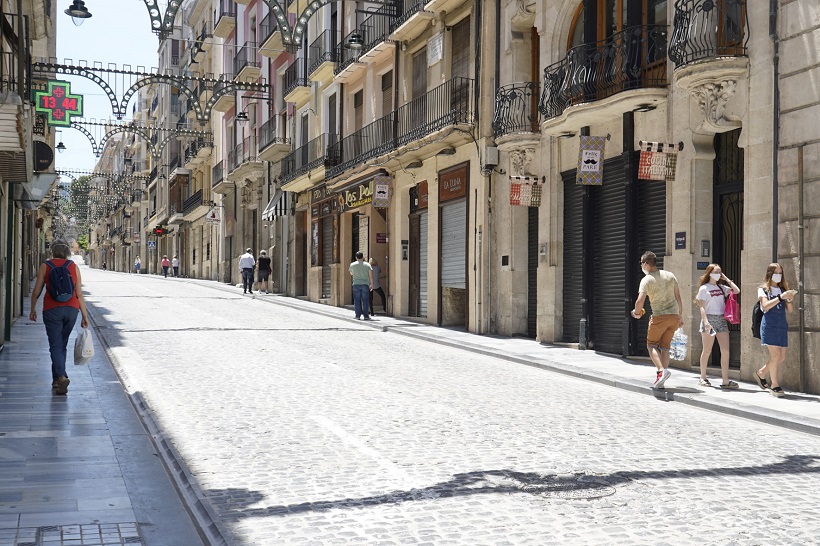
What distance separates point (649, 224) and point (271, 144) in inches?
944

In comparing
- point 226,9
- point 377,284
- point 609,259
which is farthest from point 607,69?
point 226,9

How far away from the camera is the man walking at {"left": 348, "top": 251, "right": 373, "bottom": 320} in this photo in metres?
23.9

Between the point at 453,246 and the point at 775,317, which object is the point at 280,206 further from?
the point at 775,317

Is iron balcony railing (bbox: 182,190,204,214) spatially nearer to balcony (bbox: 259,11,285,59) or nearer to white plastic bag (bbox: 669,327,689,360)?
balcony (bbox: 259,11,285,59)

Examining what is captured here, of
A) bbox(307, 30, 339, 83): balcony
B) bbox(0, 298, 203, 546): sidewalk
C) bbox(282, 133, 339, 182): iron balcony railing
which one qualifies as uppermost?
bbox(307, 30, 339, 83): balcony

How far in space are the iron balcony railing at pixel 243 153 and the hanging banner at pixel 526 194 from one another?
23.8 meters

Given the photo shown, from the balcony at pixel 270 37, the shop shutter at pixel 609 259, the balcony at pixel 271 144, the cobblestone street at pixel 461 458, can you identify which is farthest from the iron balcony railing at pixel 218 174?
the cobblestone street at pixel 461 458

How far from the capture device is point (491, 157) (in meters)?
20.0

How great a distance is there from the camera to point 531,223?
64.7ft

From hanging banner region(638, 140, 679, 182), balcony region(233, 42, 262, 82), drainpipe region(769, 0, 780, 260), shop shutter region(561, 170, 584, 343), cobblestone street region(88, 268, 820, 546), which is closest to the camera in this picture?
cobblestone street region(88, 268, 820, 546)

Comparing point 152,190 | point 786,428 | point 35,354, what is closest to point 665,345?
point 786,428

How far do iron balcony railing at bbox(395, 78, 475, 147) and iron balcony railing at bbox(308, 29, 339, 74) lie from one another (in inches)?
238

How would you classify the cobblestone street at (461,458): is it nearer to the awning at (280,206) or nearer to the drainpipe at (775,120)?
the drainpipe at (775,120)

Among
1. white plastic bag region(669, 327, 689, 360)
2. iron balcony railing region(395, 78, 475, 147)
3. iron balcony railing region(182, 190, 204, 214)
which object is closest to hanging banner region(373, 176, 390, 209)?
iron balcony railing region(395, 78, 475, 147)
